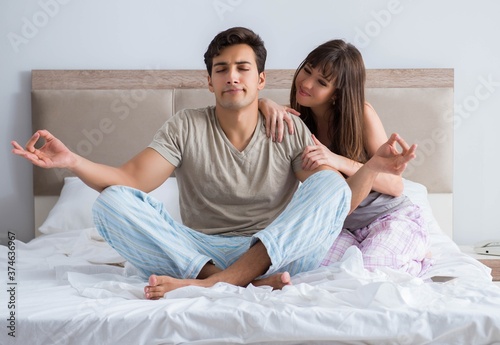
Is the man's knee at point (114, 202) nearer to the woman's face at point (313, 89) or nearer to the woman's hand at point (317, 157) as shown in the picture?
the woman's hand at point (317, 157)

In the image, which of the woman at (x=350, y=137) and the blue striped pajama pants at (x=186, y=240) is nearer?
the blue striped pajama pants at (x=186, y=240)

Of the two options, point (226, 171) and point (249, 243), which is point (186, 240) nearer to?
point (249, 243)

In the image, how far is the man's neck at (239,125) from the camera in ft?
7.71

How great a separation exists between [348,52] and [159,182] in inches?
30.3

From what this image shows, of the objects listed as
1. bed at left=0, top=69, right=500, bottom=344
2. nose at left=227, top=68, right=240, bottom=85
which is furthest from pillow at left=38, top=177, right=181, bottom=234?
nose at left=227, top=68, right=240, bottom=85

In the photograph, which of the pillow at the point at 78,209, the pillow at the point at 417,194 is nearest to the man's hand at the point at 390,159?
the pillow at the point at 417,194

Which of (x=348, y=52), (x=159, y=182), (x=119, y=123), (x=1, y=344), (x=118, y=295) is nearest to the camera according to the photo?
(x=1, y=344)

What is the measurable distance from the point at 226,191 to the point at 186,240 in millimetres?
264

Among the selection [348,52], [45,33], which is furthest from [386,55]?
[45,33]

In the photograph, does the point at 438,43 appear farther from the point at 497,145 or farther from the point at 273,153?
the point at 273,153

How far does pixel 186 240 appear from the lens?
2125mm

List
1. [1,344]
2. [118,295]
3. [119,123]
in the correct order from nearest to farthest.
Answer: [1,344] < [118,295] < [119,123]

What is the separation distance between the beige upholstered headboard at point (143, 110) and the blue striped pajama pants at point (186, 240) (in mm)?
1347

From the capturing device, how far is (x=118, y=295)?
6.14ft
